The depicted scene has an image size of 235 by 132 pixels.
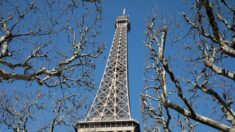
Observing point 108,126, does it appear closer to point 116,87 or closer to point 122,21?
point 116,87

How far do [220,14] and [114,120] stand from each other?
46278 mm

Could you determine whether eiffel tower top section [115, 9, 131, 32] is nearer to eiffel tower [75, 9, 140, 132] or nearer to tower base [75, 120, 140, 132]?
eiffel tower [75, 9, 140, 132]

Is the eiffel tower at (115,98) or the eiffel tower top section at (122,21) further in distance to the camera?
the eiffel tower top section at (122,21)

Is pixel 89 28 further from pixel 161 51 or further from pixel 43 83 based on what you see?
pixel 161 51

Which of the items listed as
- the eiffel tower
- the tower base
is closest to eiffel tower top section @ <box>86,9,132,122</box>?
the eiffel tower

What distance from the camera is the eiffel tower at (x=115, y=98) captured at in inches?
2199

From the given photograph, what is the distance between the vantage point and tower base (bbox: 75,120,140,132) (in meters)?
54.9

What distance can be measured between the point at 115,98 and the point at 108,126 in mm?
8969

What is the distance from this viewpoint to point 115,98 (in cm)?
6450

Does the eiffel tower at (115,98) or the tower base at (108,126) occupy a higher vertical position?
the eiffel tower at (115,98)

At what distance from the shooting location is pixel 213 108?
1331 cm

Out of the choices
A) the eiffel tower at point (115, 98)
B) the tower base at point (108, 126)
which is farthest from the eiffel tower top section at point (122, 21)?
the tower base at point (108, 126)

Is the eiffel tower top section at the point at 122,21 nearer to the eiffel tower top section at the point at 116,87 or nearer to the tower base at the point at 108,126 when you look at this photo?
the eiffel tower top section at the point at 116,87

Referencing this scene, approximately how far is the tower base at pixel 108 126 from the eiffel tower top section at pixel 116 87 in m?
0.97
